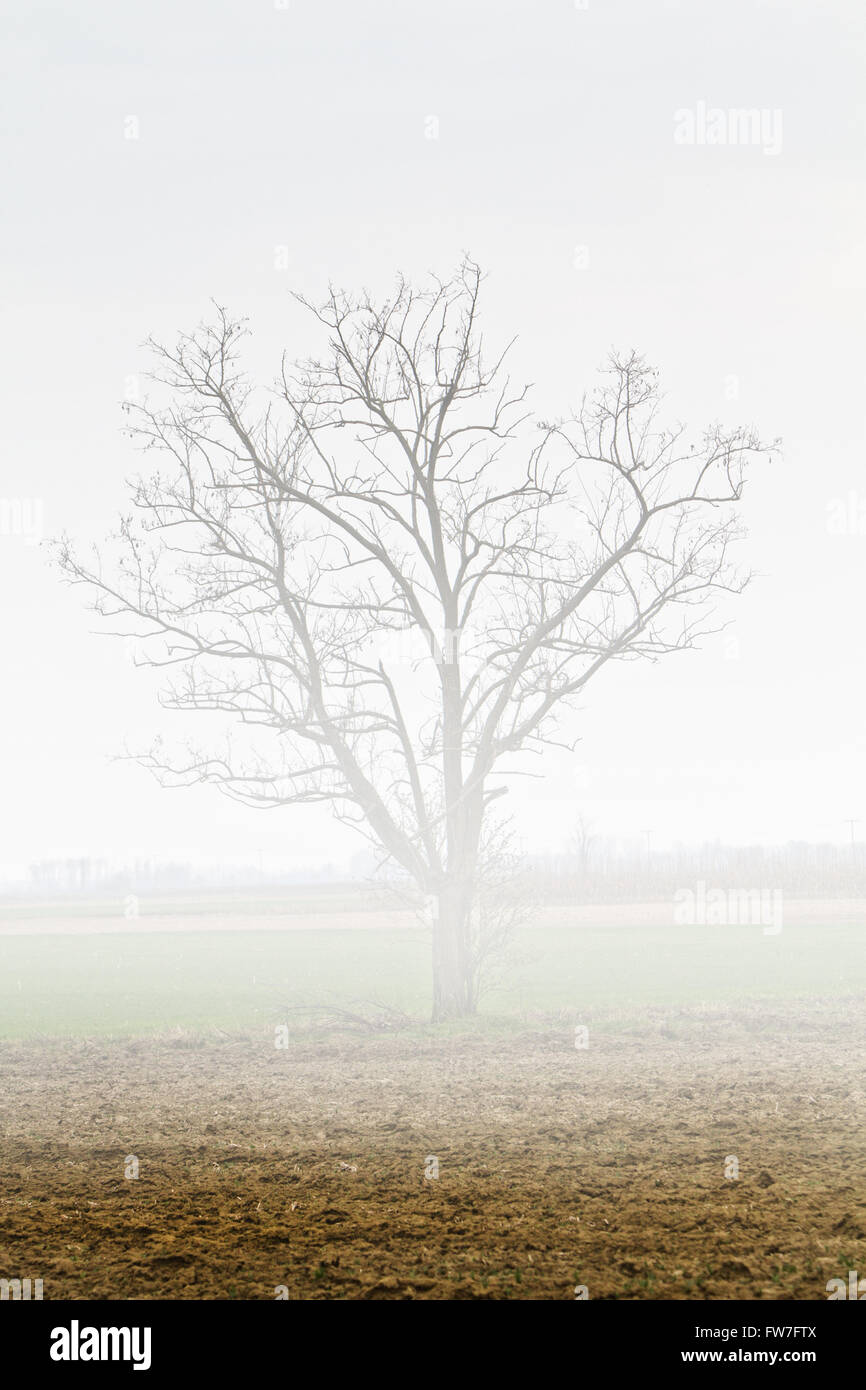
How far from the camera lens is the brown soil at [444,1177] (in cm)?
616

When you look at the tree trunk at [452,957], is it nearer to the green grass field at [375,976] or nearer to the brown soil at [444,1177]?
the green grass field at [375,976]

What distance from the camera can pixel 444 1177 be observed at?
8.32 m

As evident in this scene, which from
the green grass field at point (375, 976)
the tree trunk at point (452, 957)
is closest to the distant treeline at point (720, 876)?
the green grass field at point (375, 976)

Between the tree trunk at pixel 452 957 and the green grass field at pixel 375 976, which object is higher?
the tree trunk at pixel 452 957

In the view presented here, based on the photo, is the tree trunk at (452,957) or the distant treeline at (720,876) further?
the distant treeline at (720,876)

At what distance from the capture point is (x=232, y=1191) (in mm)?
8117

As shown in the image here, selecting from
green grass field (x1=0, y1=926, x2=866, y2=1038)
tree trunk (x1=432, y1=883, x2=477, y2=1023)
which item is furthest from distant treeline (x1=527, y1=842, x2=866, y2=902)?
tree trunk (x1=432, y1=883, x2=477, y2=1023)

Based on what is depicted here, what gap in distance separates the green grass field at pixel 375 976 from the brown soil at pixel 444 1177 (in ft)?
20.4

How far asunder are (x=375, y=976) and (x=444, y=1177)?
2527 cm

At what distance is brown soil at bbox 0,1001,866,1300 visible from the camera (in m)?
6.16

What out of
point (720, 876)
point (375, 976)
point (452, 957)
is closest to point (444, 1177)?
point (452, 957)

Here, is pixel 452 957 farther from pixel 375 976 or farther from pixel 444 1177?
pixel 375 976
